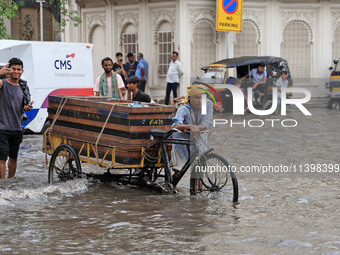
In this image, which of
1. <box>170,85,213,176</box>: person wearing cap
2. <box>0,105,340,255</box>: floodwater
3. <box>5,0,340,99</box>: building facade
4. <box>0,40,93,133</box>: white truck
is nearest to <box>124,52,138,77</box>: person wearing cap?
<box>5,0,340,99</box>: building facade

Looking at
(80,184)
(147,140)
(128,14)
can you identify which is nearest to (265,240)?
(147,140)

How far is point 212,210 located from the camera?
25.2 ft

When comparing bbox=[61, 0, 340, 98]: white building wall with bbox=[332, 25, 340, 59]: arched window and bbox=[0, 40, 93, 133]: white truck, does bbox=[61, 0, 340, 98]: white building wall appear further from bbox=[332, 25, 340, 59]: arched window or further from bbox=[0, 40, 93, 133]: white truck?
bbox=[0, 40, 93, 133]: white truck

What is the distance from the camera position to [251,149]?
31.4ft

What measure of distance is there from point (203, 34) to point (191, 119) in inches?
717

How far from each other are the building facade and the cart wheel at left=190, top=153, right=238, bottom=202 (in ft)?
56.8

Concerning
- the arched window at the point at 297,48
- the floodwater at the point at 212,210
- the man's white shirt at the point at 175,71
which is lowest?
the floodwater at the point at 212,210

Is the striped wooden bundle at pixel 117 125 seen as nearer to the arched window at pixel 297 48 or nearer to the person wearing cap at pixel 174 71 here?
the person wearing cap at pixel 174 71

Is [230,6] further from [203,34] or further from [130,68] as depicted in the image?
[130,68]

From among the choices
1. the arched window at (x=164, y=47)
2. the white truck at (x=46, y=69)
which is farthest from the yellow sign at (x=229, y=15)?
the white truck at (x=46, y=69)

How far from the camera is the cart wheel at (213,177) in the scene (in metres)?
7.82

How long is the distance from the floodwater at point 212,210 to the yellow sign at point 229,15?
46.9ft

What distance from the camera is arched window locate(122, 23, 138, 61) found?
2748 cm

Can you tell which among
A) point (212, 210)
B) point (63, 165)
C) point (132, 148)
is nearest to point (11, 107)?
point (63, 165)
